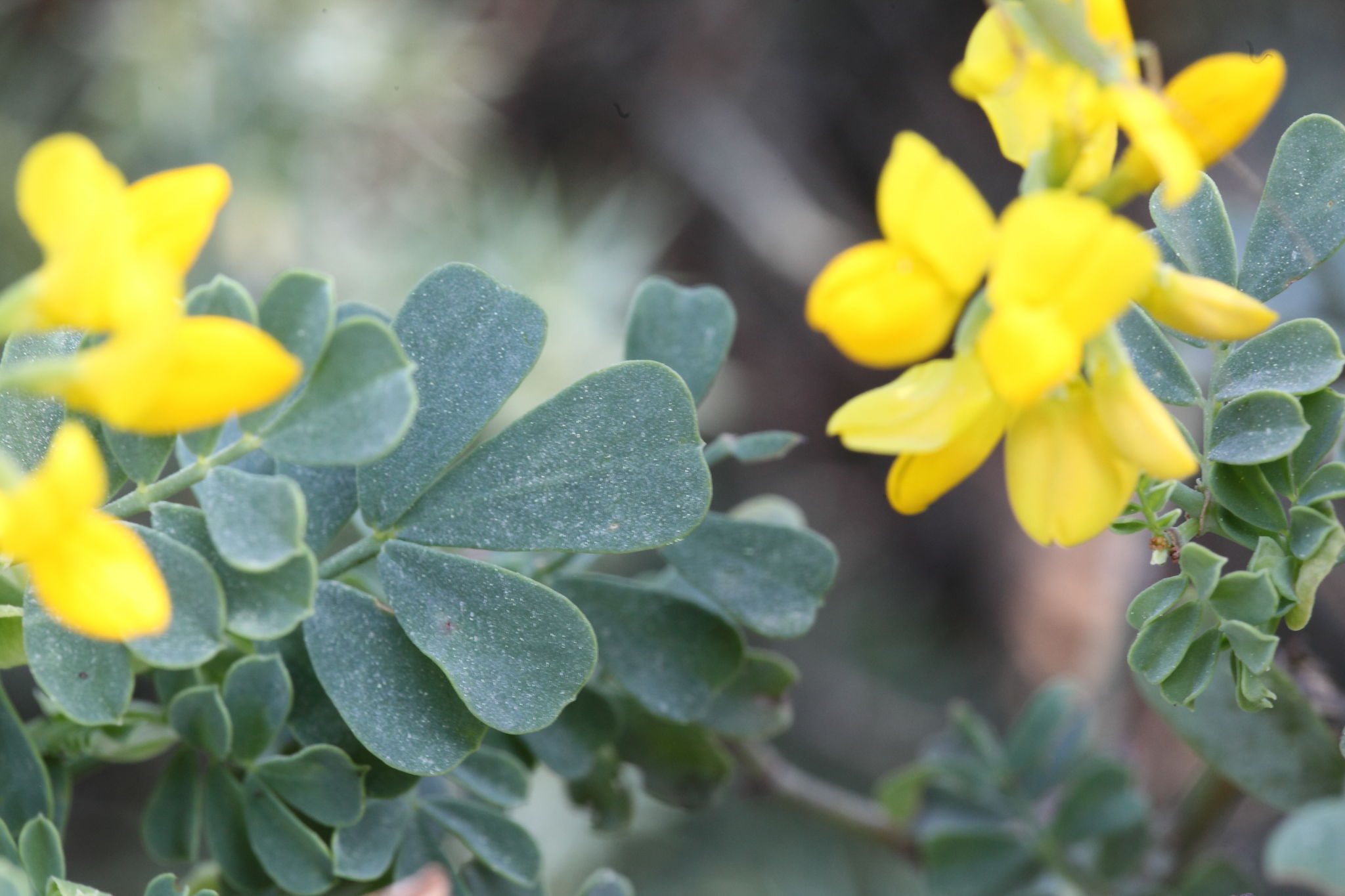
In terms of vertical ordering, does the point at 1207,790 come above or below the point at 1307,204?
below

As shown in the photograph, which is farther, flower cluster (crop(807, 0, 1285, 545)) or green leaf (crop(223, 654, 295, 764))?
green leaf (crop(223, 654, 295, 764))

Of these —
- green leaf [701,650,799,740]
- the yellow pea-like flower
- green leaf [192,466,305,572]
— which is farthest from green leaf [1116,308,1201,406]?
green leaf [192,466,305,572]

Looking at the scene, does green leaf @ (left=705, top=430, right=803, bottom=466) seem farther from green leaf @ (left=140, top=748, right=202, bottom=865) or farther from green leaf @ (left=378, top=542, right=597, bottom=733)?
green leaf @ (left=140, top=748, right=202, bottom=865)

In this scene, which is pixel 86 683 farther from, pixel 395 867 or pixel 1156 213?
pixel 1156 213

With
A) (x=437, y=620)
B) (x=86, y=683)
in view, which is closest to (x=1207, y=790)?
(x=437, y=620)

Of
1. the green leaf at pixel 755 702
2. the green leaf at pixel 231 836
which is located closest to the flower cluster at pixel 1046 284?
the green leaf at pixel 755 702

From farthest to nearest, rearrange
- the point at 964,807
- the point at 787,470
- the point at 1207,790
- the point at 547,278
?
the point at 787,470 → the point at 547,278 → the point at 964,807 → the point at 1207,790
